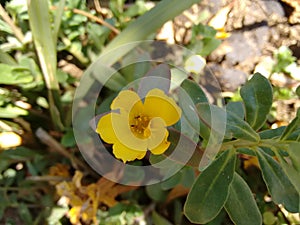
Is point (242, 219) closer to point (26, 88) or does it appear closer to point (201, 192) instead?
point (201, 192)

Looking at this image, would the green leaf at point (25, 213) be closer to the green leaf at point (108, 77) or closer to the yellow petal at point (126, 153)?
the green leaf at point (108, 77)

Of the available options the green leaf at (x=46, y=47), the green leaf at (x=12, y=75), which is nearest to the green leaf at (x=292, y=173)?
the green leaf at (x=46, y=47)

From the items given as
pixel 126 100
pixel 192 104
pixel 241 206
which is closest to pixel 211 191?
pixel 241 206

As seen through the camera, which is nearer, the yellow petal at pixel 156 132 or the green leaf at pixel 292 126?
the yellow petal at pixel 156 132

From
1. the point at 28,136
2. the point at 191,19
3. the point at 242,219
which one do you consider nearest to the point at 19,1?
the point at 28,136

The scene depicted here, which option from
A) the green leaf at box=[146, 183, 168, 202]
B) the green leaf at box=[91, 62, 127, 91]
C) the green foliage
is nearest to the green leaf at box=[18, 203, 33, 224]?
the green foliage

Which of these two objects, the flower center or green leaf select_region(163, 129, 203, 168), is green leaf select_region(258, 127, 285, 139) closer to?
green leaf select_region(163, 129, 203, 168)
